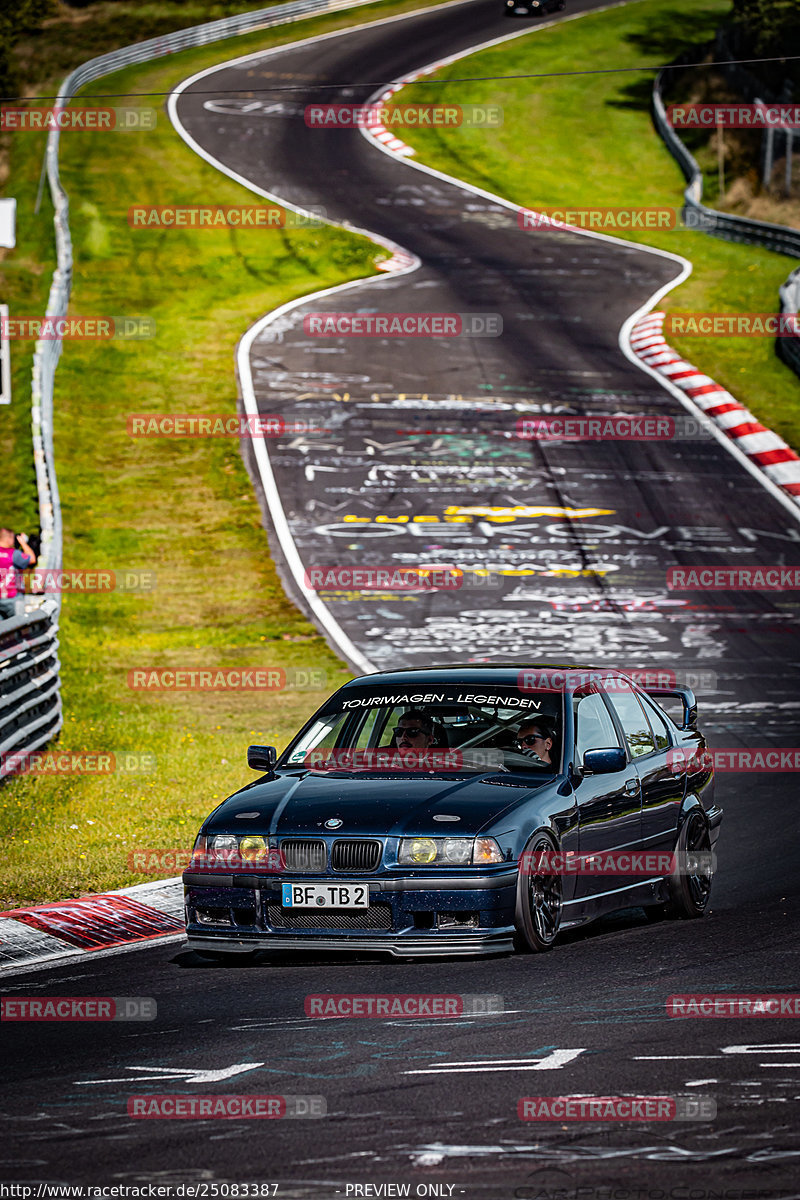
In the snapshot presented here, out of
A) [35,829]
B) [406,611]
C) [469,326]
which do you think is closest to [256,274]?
[469,326]

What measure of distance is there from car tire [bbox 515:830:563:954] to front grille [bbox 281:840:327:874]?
37.5 inches

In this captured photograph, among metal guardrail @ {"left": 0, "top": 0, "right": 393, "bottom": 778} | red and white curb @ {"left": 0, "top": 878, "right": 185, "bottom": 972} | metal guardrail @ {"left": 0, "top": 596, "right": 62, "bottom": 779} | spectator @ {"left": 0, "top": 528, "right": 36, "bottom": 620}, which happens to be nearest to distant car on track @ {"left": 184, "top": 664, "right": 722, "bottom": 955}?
red and white curb @ {"left": 0, "top": 878, "right": 185, "bottom": 972}

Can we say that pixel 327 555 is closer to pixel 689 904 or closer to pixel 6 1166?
pixel 689 904

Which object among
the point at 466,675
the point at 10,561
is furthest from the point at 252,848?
the point at 10,561

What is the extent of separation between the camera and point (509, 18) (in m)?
68.9

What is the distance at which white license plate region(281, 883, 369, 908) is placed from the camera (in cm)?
791

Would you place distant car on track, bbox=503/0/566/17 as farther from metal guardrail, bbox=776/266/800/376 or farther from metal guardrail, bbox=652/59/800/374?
metal guardrail, bbox=776/266/800/376

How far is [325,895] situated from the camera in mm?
7957

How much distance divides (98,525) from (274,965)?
57.9 feet

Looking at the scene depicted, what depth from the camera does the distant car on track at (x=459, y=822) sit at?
791 centimetres

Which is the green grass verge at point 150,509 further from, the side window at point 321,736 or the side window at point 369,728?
the side window at point 369,728

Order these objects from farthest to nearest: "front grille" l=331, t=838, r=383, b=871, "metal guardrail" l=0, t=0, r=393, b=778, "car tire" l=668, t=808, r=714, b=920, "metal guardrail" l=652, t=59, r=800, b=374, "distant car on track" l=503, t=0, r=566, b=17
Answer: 1. "distant car on track" l=503, t=0, r=566, b=17
2. "metal guardrail" l=652, t=59, r=800, b=374
3. "metal guardrail" l=0, t=0, r=393, b=778
4. "car tire" l=668, t=808, r=714, b=920
5. "front grille" l=331, t=838, r=383, b=871

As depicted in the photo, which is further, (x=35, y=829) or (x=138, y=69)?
(x=138, y=69)

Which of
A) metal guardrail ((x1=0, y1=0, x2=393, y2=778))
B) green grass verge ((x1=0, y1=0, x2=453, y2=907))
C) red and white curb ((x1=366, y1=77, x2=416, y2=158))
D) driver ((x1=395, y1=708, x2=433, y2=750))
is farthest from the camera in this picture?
red and white curb ((x1=366, y1=77, x2=416, y2=158))
